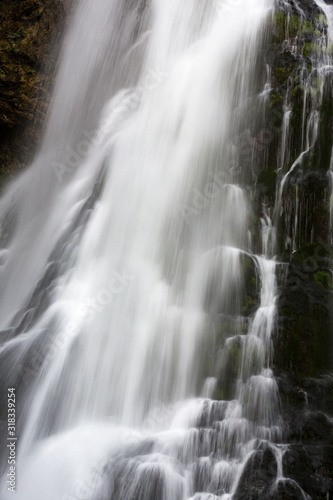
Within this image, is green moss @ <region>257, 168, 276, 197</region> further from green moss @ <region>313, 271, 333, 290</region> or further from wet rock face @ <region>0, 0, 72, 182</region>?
wet rock face @ <region>0, 0, 72, 182</region>

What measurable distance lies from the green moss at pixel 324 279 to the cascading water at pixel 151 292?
0.80 m

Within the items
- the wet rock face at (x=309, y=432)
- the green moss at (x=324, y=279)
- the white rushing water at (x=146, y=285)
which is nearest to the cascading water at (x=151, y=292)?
the white rushing water at (x=146, y=285)

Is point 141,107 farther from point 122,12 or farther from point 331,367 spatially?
point 331,367

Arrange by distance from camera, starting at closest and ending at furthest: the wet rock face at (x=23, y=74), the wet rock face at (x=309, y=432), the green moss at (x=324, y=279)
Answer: the wet rock face at (x=309, y=432)
the green moss at (x=324, y=279)
the wet rock face at (x=23, y=74)

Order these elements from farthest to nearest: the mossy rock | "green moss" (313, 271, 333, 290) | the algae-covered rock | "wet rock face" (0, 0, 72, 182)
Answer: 1. "wet rock face" (0, 0, 72, 182)
2. the mossy rock
3. "green moss" (313, 271, 333, 290)
4. the algae-covered rock

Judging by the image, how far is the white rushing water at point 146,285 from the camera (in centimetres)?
616

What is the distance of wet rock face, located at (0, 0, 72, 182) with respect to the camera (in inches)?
631

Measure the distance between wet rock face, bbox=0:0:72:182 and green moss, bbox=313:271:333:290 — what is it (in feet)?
42.2

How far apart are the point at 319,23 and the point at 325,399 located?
1042 cm

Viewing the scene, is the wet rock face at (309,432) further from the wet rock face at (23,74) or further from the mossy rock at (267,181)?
the wet rock face at (23,74)

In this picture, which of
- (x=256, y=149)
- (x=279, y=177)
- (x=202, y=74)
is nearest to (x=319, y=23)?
(x=202, y=74)

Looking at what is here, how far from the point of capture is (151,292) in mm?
8906

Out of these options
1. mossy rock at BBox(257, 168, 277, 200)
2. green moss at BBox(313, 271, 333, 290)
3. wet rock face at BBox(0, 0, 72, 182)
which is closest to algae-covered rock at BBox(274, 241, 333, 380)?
green moss at BBox(313, 271, 333, 290)

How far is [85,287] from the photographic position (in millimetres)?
9211
